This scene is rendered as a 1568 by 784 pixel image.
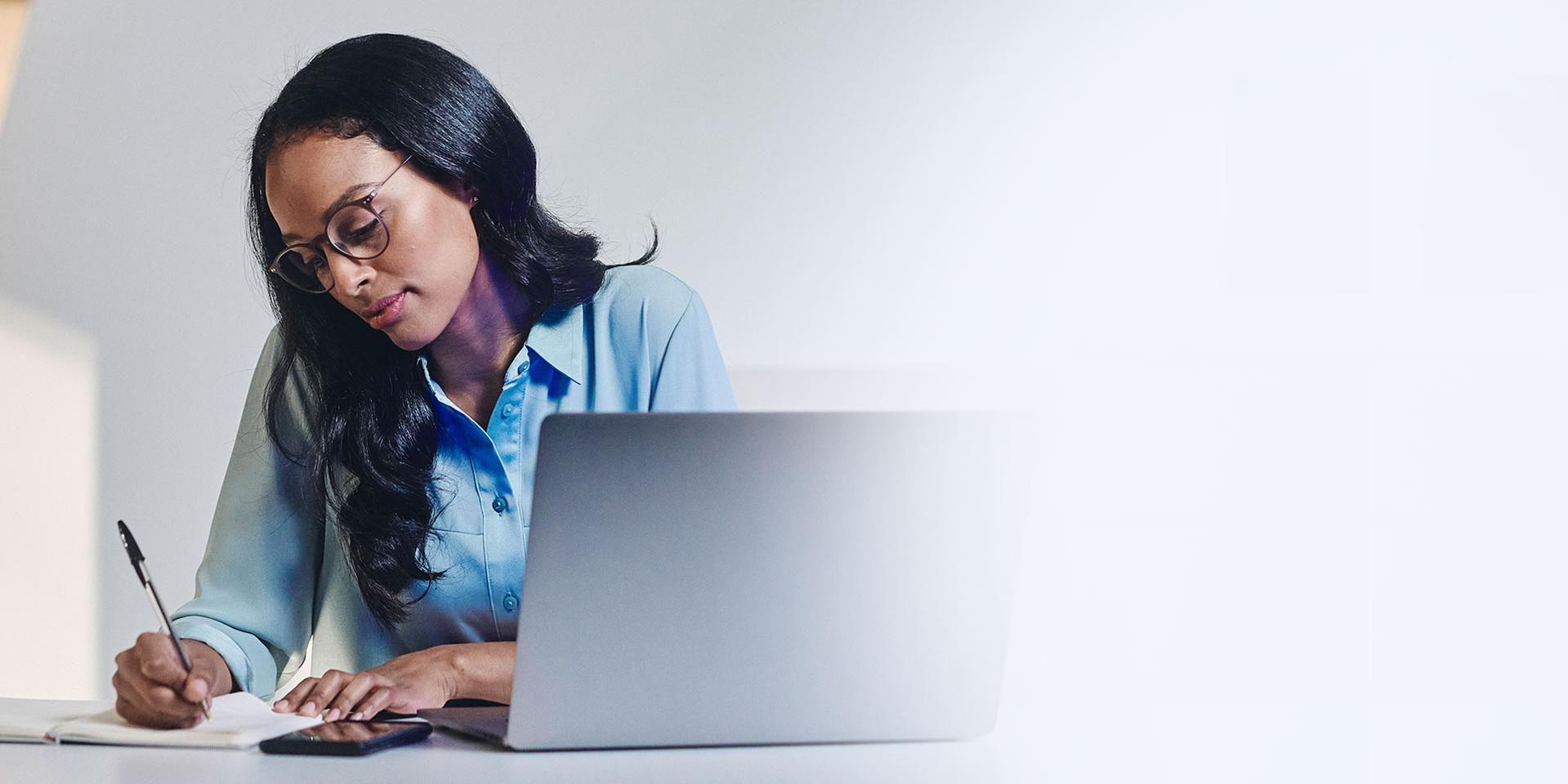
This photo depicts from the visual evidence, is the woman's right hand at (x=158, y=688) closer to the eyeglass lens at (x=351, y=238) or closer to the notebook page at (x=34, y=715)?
the notebook page at (x=34, y=715)

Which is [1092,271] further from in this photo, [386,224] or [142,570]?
[142,570]

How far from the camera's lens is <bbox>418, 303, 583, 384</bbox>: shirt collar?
1447 mm

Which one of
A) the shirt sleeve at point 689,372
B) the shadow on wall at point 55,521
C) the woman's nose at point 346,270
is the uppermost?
the woman's nose at point 346,270

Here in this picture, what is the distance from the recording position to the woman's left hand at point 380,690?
0.95 metres

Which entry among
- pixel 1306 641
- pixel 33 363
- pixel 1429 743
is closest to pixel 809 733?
pixel 1429 743

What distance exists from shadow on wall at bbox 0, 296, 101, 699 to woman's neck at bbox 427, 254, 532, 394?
1721 mm

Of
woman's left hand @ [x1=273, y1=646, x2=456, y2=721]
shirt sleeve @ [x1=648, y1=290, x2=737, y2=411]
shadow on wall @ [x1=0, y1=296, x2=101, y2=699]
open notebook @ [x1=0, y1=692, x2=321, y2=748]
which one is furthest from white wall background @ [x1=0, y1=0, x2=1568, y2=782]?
open notebook @ [x1=0, y1=692, x2=321, y2=748]

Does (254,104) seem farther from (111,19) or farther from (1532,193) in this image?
(1532,193)

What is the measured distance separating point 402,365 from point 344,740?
76 centimetres

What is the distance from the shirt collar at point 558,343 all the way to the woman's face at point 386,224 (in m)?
0.10

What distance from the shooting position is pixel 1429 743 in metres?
0.95

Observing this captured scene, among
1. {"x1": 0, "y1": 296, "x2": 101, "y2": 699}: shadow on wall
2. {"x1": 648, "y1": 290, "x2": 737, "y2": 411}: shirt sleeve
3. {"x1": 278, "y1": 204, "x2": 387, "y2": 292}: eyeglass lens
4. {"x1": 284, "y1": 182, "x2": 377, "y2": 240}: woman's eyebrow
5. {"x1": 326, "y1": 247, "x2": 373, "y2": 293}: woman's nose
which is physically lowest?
{"x1": 0, "y1": 296, "x2": 101, "y2": 699}: shadow on wall

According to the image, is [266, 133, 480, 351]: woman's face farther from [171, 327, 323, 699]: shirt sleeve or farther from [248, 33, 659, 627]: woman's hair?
[171, 327, 323, 699]: shirt sleeve

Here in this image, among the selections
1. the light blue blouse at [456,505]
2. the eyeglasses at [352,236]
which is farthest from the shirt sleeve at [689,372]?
the eyeglasses at [352,236]
